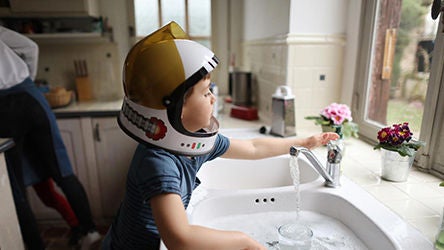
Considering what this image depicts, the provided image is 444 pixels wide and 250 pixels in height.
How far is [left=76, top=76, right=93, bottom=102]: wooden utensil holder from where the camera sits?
2348 mm

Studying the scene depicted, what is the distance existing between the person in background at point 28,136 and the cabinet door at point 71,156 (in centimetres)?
24

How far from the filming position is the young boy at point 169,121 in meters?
0.60

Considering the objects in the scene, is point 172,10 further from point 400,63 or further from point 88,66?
point 400,63

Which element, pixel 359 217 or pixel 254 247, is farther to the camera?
pixel 359 217

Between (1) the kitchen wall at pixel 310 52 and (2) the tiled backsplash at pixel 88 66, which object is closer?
(1) the kitchen wall at pixel 310 52

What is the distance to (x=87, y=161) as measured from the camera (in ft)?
6.80

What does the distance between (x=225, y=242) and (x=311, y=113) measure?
1.16m

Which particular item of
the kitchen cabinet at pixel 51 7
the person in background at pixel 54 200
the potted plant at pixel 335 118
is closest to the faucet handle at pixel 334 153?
the potted plant at pixel 335 118

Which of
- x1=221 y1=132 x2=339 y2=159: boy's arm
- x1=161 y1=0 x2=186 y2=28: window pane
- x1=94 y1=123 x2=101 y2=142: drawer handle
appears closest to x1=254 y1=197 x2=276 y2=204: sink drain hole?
x1=221 y1=132 x2=339 y2=159: boy's arm

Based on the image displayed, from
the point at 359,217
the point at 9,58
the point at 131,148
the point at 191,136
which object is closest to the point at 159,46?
the point at 191,136

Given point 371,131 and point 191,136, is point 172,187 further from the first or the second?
point 371,131

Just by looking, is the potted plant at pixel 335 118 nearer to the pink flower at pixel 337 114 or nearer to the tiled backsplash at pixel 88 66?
the pink flower at pixel 337 114

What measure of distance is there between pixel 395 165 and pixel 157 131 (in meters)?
0.80

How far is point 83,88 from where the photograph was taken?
2359mm
